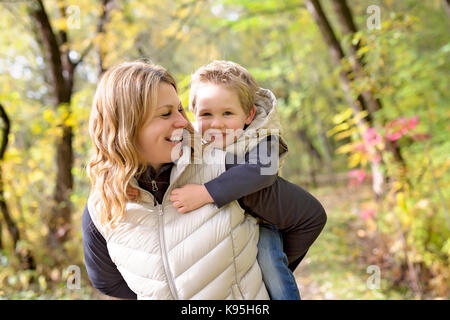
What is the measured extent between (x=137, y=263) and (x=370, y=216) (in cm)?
412

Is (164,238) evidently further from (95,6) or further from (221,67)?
(95,6)

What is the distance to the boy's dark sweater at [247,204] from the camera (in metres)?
1.32

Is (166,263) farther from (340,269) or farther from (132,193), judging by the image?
(340,269)

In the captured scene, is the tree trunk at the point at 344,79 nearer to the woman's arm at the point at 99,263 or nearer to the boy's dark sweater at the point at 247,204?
the boy's dark sweater at the point at 247,204

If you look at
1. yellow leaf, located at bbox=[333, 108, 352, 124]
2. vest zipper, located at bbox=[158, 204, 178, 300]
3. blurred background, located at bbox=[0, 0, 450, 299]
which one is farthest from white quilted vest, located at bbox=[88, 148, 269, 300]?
yellow leaf, located at bbox=[333, 108, 352, 124]

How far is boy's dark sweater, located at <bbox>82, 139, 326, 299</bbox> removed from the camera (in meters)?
1.32

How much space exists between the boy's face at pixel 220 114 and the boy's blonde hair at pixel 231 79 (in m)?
0.02

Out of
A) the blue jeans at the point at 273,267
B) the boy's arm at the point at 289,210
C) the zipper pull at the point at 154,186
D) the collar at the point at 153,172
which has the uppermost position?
the collar at the point at 153,172

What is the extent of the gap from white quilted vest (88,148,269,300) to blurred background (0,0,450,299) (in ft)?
2.68

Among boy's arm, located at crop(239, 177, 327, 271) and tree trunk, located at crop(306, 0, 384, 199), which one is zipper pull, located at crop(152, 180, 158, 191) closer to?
boy's arm, located at crop(239, 177, 327, 271)

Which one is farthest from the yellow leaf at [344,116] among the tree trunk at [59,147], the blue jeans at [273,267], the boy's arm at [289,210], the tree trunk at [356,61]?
the tree trunk at [59,147]

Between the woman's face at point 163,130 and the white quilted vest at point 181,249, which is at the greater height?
the woman's face at point 163,130

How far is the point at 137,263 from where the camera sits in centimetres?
129
